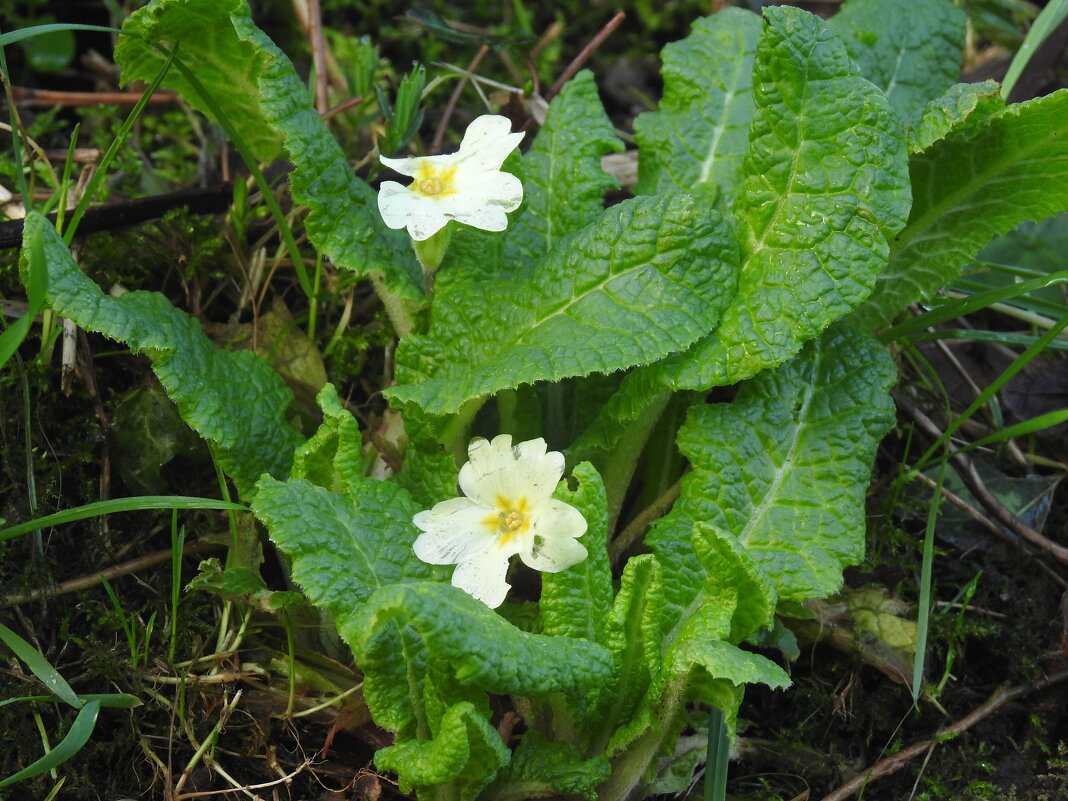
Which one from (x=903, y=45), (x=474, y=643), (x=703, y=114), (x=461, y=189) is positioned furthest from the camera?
(x=903, y=45)

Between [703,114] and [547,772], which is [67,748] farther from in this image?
[703,114]

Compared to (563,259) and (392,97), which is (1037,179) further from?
(392,97)

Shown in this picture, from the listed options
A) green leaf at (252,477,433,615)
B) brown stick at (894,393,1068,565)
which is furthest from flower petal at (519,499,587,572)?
brown stick at (894,393,1068,565)

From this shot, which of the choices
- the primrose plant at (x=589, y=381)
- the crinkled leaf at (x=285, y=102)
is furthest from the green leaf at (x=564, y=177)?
the crinkled leaf at (x=285, y=102)

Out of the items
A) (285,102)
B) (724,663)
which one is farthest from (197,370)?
(724,663)

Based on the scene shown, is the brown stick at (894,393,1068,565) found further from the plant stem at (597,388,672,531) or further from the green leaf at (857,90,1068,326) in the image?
the plant stem at (597,388,672,531)

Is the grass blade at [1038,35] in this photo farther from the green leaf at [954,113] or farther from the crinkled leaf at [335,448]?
the crinkled leaf at [335,448]
